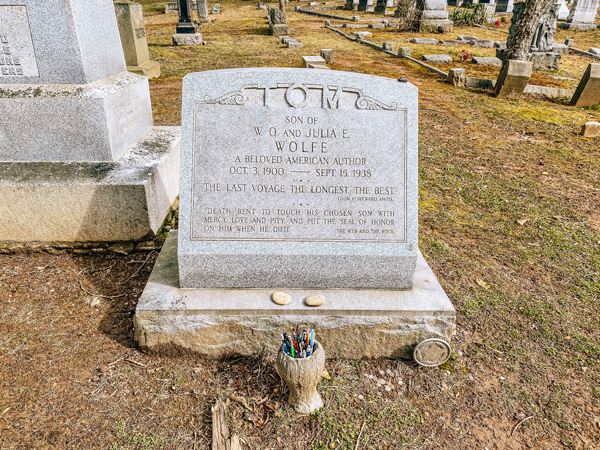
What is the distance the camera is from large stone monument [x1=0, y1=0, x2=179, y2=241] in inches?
127

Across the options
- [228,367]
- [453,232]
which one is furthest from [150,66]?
[228,367]

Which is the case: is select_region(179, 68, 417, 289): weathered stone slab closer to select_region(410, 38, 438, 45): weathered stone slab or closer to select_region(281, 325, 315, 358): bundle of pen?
select_region(281, 325, 315, 358): bundle of pen

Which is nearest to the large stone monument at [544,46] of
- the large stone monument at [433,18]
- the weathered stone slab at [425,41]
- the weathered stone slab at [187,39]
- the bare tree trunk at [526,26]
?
the bare tree trunk at [526,26]

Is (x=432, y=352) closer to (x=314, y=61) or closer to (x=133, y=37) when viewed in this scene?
(x=133, y=37)

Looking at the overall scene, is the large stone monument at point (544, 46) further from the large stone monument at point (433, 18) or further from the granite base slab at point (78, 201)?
the granite base slab at point (78, 201)

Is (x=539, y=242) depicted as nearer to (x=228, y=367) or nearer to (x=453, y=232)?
(x=453, y=232)

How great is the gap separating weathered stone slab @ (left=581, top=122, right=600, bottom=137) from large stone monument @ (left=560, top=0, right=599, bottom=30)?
1689 cm

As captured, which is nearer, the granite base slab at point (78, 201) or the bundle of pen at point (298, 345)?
the bundle of pen at point (298, 345)

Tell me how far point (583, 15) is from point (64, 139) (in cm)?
2413

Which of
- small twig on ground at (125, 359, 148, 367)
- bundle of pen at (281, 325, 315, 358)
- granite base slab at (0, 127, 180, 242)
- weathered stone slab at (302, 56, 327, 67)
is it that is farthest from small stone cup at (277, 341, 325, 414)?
weathered stone slab at (302, 56, 327, 67)

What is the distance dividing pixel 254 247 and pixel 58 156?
7.07 feet

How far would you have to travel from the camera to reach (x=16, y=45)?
3250 mm

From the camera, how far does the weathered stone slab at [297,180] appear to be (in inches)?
99.7

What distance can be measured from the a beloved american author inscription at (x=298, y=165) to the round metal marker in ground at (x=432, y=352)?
683 mm
